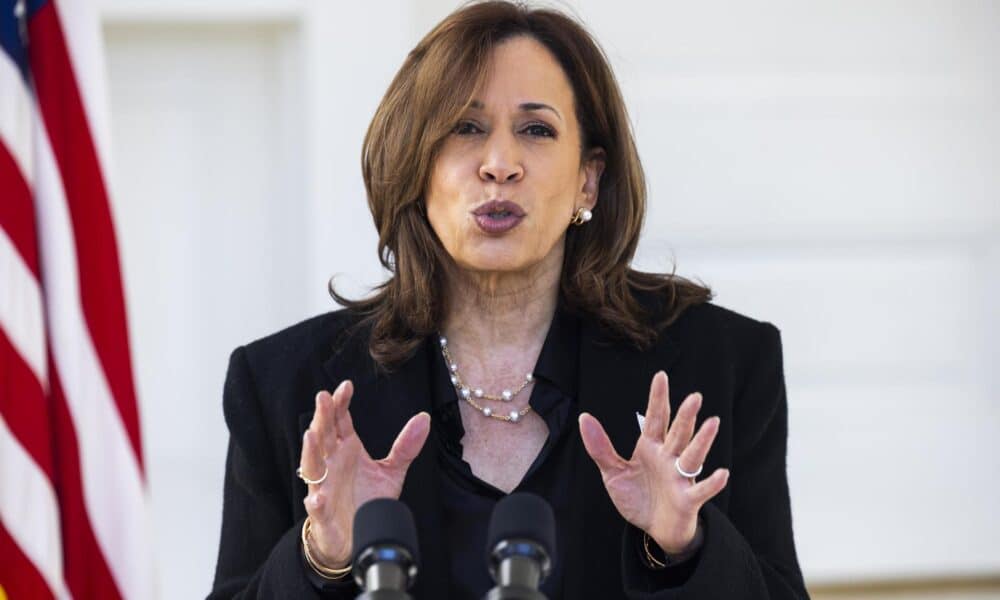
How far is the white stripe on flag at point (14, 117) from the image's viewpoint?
333 cm

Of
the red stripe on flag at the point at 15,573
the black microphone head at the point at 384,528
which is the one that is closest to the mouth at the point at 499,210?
the black microphone head at the point at 384,528

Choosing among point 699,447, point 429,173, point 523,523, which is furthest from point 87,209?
point 523,523

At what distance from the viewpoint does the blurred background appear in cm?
416

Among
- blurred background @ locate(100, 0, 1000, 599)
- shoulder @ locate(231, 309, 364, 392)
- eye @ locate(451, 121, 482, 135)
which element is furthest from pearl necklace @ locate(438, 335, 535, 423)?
blurred background @ locate(100, 0, 1000, 599)

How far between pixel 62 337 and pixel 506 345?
1.11 m

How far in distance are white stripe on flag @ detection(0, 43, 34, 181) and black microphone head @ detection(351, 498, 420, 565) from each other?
5.94 ft

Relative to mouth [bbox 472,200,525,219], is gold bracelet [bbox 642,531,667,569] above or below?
below

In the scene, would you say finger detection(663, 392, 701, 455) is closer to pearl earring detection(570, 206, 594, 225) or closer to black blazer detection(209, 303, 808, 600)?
black blazer detection(209, 303, 808, 600)

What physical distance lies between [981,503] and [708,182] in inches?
41.9

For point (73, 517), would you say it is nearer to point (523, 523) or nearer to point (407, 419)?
A: point (407, 419)

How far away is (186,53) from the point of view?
4.33m

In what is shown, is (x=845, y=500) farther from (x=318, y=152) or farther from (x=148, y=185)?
(x=148, y=185)

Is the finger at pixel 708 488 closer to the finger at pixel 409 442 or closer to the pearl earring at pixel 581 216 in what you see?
the finger at pixel 409 442

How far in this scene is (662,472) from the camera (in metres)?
2.20
